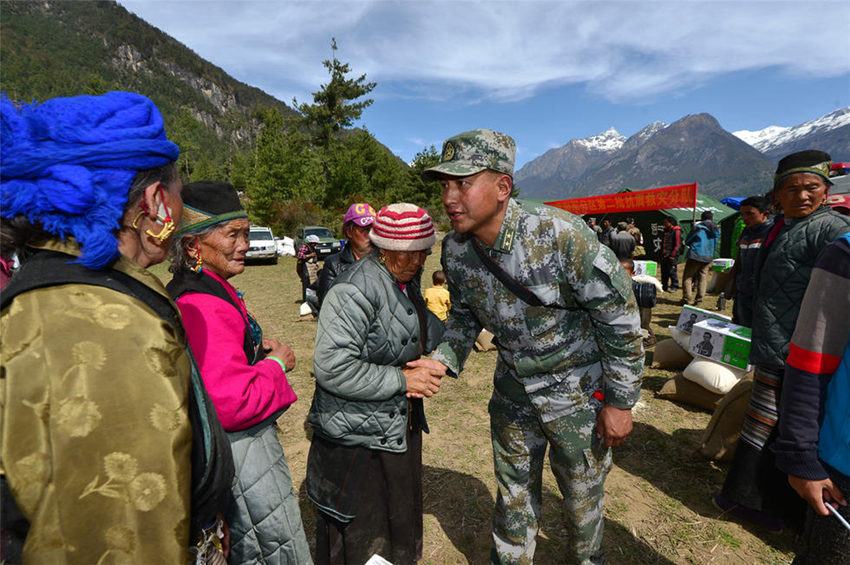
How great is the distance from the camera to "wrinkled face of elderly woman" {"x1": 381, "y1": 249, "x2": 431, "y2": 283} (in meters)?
2.36

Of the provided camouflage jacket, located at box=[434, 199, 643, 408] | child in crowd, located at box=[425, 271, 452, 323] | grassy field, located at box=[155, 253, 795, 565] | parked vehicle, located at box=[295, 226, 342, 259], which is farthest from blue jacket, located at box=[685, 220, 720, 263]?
parked vehicle, located at box=[295, 226, 342, 259]

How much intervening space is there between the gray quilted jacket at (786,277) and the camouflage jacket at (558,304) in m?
1.72

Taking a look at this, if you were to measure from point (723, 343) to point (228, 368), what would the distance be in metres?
5.03

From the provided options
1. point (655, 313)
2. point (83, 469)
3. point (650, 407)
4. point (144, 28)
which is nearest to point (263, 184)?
point (655, 313)

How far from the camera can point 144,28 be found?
562 feet

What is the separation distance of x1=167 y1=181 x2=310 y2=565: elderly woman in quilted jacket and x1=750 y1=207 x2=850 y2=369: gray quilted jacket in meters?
3.46

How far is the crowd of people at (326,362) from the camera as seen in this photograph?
0.83 metres

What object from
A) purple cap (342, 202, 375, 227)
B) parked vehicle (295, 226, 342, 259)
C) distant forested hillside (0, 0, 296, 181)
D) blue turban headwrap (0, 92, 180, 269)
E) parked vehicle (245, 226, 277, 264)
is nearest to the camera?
blue turban headwrap (0, 92, 180, 269)

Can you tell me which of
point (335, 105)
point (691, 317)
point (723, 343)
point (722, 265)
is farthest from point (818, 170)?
point (335, 105)

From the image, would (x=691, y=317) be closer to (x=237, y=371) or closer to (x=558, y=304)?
(x=558, y=304)

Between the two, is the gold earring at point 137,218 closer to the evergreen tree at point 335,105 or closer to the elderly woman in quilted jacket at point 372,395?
the elderly woman in quilted jacket at point 372,395

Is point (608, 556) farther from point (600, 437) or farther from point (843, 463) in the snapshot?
point (843, 463)

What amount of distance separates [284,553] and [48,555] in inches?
49.3

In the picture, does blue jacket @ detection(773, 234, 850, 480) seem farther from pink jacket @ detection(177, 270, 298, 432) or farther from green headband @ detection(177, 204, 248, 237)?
green headband @ detection(177, 204, 248, 237)
